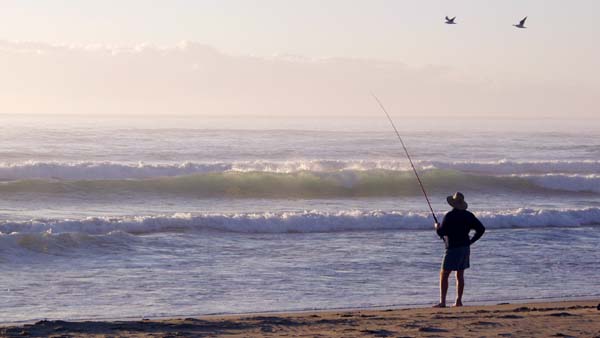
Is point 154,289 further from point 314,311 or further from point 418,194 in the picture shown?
point 418,194

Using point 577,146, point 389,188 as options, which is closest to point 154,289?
point 389,188

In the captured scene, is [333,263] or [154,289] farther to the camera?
[333,263]

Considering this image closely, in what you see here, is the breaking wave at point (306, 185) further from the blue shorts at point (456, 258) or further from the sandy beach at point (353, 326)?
the sandy beach at point (353, 326)

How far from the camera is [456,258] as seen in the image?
983 cm

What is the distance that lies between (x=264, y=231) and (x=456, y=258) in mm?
6736

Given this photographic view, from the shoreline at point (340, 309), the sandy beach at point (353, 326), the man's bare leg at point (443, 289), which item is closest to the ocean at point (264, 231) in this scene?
the shoreline at point (340, 309)

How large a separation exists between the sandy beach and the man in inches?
31.1

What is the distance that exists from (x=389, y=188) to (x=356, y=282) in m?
14.7

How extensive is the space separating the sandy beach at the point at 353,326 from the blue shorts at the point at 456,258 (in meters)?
0.81

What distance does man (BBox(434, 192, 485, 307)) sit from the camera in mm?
9734

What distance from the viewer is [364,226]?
55.9ft

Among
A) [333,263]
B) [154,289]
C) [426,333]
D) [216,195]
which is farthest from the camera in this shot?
[216,195]

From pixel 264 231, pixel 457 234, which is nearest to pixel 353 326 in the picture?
pixel 457 234

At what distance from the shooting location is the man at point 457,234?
9734mm
